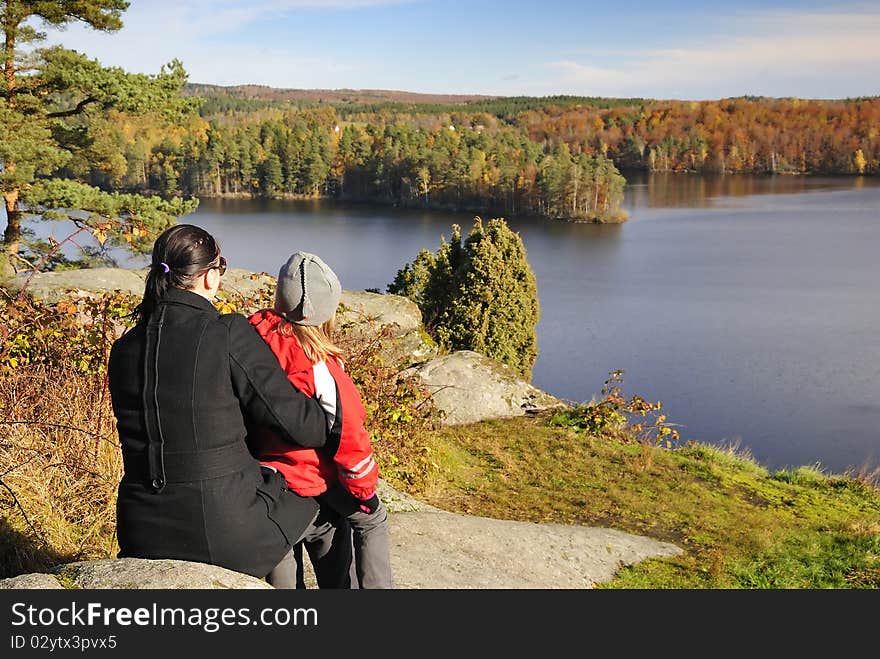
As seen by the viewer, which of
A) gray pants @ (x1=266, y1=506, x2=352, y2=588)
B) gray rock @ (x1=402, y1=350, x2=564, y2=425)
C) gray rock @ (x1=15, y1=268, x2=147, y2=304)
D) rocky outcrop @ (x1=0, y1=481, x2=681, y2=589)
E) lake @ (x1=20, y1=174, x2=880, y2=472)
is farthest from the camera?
lake @ (x1=20, y1=174, x2=880, y2=472)

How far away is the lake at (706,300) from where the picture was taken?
21.3m

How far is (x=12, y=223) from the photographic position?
14.5 metres

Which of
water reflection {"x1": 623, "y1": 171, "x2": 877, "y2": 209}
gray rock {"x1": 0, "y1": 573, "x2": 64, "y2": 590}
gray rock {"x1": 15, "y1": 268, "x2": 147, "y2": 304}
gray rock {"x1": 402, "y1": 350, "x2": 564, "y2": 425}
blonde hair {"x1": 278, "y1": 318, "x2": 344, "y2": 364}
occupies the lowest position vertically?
gray rock {"x1": 402, "y1": 350, "x2": 564, "y2": 425}

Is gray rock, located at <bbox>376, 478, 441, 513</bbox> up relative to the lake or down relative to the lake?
up

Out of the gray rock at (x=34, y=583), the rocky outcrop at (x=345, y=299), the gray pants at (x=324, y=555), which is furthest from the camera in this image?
the rocky outcrop at (x=345, y=299)

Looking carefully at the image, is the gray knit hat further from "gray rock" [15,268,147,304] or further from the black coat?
"gray rock" [15,268,147,304]

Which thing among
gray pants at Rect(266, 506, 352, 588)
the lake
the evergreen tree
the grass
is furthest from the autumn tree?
the lake

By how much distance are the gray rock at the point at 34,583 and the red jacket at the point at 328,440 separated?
2.26ft

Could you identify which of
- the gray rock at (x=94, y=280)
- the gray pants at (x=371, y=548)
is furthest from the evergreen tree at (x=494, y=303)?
the gray pants at (x=371, y=548)

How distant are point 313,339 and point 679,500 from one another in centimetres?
506

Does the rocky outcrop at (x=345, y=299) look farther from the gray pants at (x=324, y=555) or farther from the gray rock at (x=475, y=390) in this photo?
the gray pants at (x=324, y=555)

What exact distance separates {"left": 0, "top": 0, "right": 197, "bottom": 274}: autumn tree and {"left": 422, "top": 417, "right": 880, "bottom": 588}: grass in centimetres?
789

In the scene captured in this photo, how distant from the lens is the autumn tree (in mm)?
12844

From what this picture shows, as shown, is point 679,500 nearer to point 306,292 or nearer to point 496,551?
point 496,551
